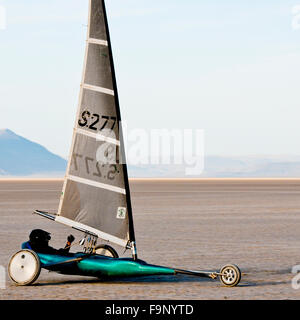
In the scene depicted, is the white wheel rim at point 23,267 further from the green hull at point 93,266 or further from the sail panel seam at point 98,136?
the sail panel seam at point 98,136

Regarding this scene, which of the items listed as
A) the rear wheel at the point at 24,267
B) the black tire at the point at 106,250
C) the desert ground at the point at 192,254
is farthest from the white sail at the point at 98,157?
the rear wheel at the point at 24,267

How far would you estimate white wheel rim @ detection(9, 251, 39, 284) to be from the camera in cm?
1402

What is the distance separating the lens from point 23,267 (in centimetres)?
1416

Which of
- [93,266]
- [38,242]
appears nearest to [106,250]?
[93,266]

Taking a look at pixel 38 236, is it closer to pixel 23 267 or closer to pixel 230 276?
pixel 23 267

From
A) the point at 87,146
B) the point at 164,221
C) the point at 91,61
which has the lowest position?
the point at 164,221

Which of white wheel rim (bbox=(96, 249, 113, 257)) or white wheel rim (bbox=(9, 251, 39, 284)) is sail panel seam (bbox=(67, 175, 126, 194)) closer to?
white wheel rim (bbox=(96, 249, 113, 257))

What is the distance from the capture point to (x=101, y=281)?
48.9ft

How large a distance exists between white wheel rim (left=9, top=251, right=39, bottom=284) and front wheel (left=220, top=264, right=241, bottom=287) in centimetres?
328

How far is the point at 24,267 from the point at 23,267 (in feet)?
0.06

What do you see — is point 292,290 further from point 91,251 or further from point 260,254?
point 260,254

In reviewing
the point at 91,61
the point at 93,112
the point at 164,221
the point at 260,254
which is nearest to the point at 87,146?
the point at 93,112

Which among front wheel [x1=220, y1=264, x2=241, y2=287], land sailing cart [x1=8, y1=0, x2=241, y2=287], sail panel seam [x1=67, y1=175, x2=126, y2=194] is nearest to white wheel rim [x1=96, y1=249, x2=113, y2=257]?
land sailing cart [x1=8, y1=0, x2=241, y2=287]
